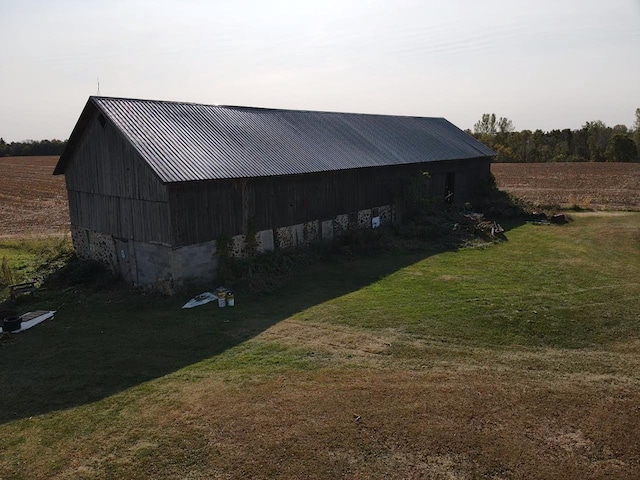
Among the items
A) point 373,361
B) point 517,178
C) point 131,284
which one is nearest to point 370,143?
point 131,284

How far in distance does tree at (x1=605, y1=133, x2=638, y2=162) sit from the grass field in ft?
219

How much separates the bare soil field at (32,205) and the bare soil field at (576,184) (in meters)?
37.0

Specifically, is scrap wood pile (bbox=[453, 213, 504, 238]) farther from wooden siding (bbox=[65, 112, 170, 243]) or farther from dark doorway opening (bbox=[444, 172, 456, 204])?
wooden siding (bbox=[65, 112, 170, 243])

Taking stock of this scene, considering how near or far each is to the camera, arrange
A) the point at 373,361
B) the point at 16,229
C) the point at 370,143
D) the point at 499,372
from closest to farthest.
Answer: the point at 499,372 → the point at 373,361 → the point at 370,143 → the point at 16,229

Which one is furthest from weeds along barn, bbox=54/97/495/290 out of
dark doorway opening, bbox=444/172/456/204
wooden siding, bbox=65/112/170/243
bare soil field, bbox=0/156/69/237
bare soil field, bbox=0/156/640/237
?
bare soil field, bbox=0/156/640/237

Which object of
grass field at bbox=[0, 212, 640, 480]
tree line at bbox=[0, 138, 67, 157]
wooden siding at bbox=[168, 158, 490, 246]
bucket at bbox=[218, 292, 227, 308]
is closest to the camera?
grass field at bbox=[0, 212, 640, 480]

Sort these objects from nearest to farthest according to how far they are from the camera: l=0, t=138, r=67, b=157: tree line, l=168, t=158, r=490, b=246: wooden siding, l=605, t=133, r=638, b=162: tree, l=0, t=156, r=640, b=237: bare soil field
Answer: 1. l=168, t=158, r=490, b=246: wooden siding
2. l=0, t=156, r=640, b=237: bare soil field
3. l=605, t=133, r=638, b=162: tree
4. l=0, t=138, r=67, b=157: tree line

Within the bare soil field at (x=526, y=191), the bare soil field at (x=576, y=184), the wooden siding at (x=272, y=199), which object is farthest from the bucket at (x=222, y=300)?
the bare soil field at (x=576, y=184)

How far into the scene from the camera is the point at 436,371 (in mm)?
12727

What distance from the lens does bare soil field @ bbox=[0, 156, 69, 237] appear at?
36.2 metres

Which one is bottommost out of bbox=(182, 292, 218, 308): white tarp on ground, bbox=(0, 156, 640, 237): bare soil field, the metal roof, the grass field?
the grass field

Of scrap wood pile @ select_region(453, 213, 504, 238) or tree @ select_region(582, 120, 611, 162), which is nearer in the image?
scrap wood pile @ select_region(453, 213, 504, 238)

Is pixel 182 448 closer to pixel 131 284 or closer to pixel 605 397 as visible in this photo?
pixel 605 397

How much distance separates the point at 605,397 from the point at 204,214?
14994mm
